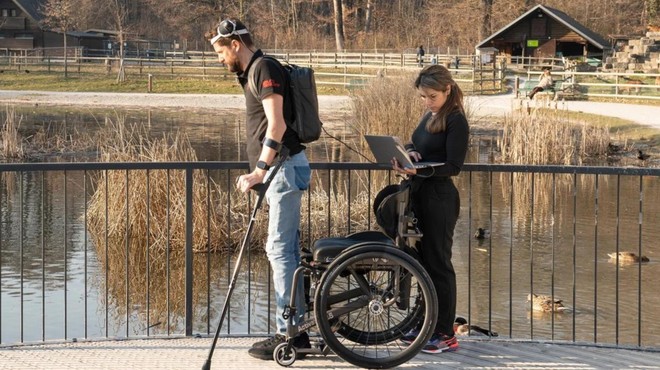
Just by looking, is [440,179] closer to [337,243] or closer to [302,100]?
[337,243]

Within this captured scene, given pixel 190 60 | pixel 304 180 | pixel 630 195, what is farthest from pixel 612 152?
pixel 190 60

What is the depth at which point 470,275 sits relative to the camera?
27.2ft

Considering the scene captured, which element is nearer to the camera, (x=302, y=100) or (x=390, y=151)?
(x=302, y=100)

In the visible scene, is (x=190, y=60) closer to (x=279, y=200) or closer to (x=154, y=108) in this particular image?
(x=154, y=108)

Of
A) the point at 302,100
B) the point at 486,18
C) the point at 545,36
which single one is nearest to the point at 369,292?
the point at 302,100

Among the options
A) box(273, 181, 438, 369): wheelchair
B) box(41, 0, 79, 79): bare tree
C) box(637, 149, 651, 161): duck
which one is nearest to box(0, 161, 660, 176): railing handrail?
box(273, 181, 438, 369): wheelchair

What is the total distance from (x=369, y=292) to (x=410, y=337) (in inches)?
16.6

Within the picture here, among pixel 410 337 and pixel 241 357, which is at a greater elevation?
pixel 410 337

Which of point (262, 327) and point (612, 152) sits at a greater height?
point (612, 152)

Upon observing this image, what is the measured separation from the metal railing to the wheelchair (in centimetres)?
92

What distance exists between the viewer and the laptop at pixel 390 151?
6703 mm

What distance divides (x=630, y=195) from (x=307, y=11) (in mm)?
70150

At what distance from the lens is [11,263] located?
14367 mm

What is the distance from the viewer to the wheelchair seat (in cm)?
669
